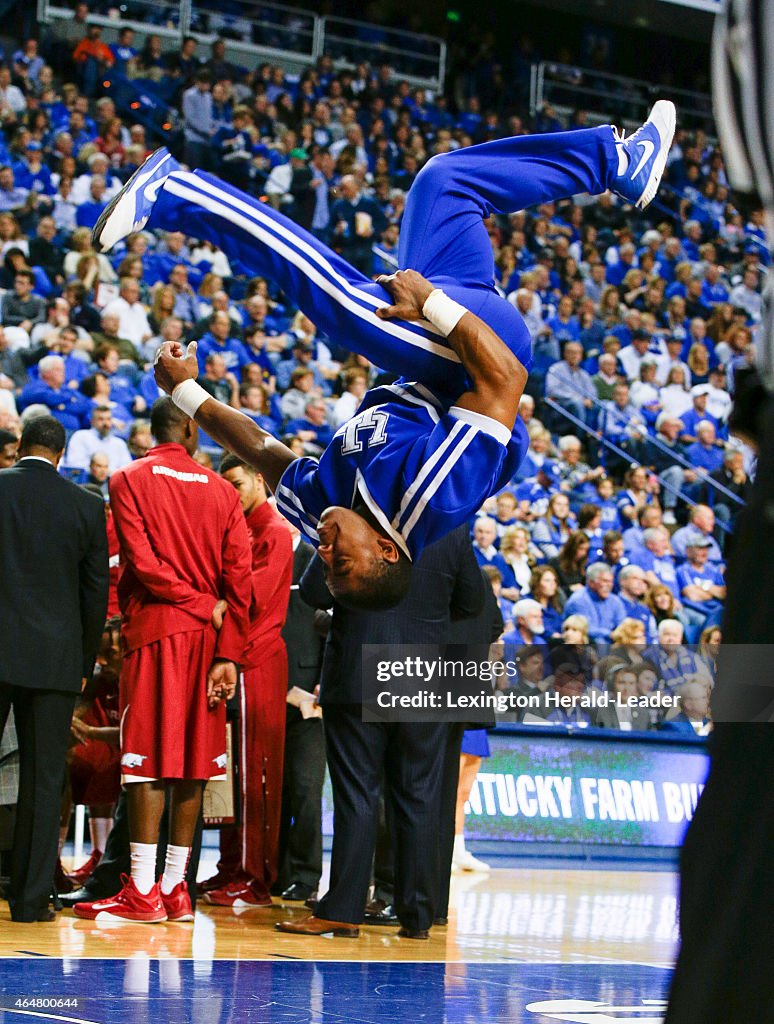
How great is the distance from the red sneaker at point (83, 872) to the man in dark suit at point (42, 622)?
1588mm

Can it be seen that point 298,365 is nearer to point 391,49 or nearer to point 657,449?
point 657,449

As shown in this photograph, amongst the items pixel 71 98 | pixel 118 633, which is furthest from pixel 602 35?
pixel 118 633

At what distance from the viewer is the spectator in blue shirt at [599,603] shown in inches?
523

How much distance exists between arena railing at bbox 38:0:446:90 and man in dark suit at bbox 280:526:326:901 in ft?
42.7

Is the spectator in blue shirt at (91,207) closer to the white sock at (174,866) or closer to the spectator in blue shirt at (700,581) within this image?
the spectator in blue shirt at (700,581)

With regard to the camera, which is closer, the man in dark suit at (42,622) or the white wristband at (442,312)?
the white wristband at (442,312)

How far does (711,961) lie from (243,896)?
6416 mm

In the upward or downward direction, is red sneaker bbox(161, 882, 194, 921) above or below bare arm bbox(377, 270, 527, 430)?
below

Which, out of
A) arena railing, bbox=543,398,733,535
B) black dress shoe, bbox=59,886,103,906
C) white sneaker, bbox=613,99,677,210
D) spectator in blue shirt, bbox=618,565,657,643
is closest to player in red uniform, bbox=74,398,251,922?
black dress shoe, bbox=59,886,103,906

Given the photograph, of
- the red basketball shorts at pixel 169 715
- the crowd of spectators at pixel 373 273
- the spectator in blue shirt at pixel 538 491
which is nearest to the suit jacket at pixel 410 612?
the red basketball shorts at pixel 169 715

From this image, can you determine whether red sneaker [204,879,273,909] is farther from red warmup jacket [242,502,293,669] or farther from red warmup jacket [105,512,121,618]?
red warmup jacket [105,512,121,618]

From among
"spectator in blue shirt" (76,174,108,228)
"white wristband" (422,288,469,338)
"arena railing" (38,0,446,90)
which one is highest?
"arena railing" (38,0,446,90)

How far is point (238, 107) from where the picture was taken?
18.4m

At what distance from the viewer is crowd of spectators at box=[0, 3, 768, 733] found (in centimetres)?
1338
